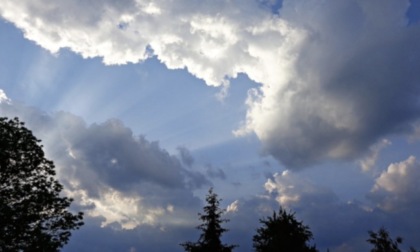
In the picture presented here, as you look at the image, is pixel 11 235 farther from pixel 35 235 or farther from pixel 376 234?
pixel 376 234

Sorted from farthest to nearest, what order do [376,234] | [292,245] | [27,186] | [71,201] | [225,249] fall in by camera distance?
1. [376,234]
2. [225,249]
3. [292,245]
4. [71,201]
5. [27,186]

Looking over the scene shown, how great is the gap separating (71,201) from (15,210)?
14.5ft

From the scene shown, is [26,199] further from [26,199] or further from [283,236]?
[283,236]

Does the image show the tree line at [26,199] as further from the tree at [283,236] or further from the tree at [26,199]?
the tree at [283,236]

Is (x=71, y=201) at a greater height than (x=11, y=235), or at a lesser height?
greater

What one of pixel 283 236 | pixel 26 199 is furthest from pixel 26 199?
pixel 283 236

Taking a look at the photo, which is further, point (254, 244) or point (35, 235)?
point (254, 244)

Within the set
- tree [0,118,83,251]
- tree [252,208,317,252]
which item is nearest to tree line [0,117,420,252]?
tree [0,118,83,251]

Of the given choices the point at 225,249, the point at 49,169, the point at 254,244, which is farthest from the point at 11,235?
the point at 254,244

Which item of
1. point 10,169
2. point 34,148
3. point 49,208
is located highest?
point 34,148

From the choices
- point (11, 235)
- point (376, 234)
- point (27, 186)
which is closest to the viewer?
point (11, 235)

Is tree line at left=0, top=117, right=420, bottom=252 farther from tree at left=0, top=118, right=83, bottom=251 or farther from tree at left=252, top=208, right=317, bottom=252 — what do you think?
tree at left=252, top=208, right=317, bottom=252

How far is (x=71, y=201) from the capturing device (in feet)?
105

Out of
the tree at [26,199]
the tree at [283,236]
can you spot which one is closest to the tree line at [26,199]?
the tree at [26,199]
